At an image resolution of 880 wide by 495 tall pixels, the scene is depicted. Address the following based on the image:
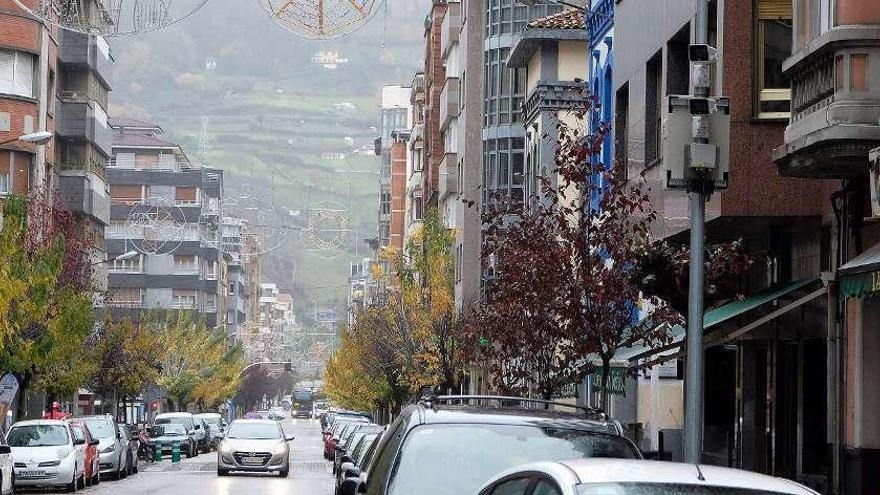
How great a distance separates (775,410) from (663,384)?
9.45 metres

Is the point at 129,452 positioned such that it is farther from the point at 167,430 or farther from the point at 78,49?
the point at 78,49

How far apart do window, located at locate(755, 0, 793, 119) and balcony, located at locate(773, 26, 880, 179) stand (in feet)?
11.1

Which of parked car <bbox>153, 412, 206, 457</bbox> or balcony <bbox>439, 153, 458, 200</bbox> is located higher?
balcony <bbox>439, 153, 458, 200</bbox>

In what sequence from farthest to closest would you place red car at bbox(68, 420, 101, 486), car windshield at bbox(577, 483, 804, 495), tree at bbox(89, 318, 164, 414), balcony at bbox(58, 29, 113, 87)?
tree at bbox(89, 318, 164, 414), balcony at bbox(58, 29, 113, 87), red car at bbox(68, 420, 101, 486), car windshield at bbox(577, 483, 804, 495)

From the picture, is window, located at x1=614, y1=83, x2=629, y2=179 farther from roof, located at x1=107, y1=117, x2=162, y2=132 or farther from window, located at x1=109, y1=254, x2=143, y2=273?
roof, located at x1=107, y1=117, x2=162, y2=132

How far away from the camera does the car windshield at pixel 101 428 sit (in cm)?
5157

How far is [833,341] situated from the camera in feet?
76.6

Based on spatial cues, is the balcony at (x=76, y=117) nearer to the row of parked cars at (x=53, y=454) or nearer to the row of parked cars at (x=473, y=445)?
the row of parked cars at (x=53, y=454)

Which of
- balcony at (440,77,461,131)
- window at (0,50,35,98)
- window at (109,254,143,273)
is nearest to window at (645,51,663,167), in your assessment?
window at (0,50,35,98)

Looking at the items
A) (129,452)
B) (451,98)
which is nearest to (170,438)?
(129,452)

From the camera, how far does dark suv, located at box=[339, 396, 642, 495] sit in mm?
12570

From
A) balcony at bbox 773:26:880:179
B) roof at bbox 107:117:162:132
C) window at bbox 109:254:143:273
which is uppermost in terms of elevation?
roof at bbox 107:117:162:132

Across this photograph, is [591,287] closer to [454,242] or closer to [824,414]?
[824,414]

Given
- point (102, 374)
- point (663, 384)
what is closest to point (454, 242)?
point (102, 374)
